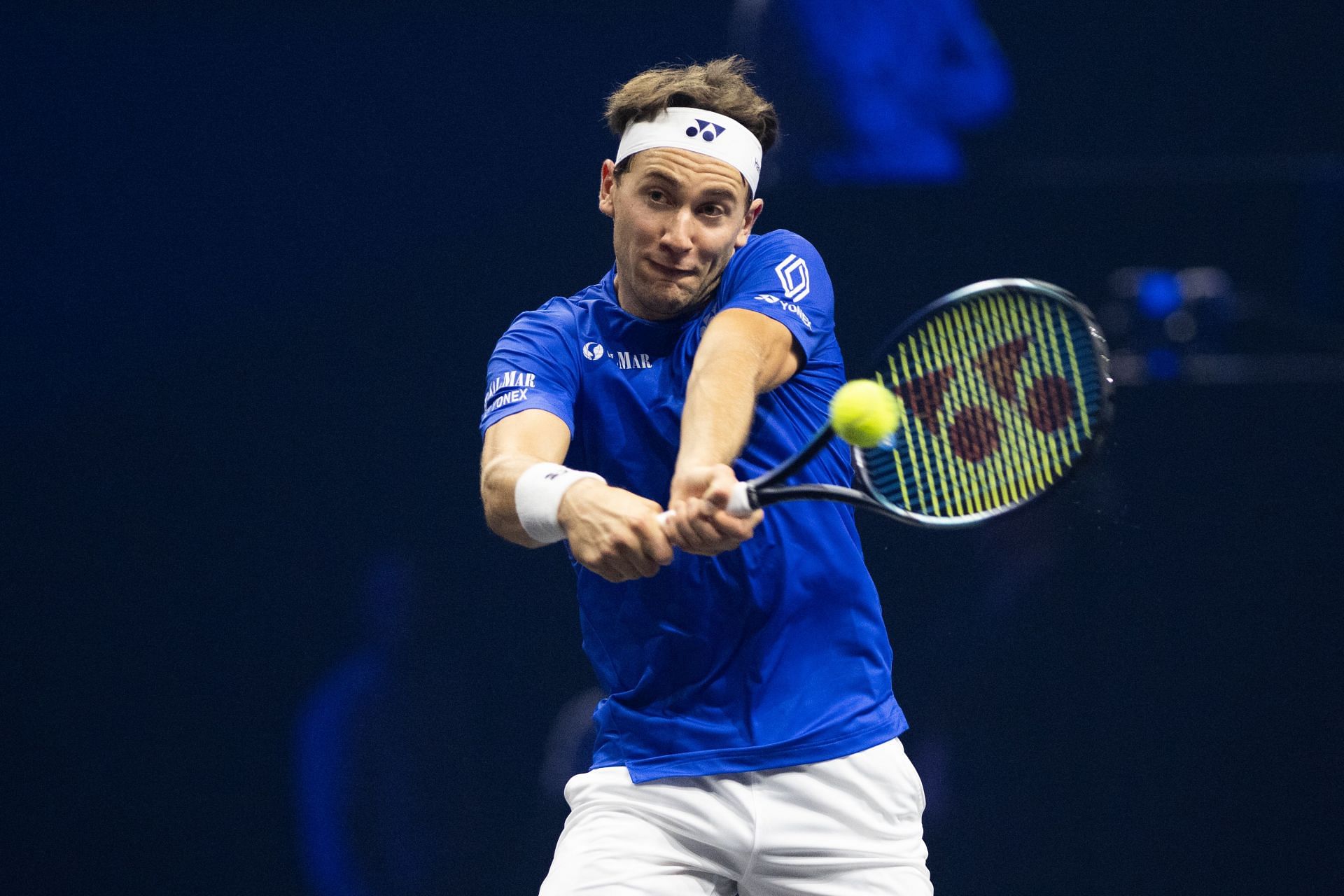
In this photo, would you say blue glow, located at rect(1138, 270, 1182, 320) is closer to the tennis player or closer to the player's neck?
the tennis player

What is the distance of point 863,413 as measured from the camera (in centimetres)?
151

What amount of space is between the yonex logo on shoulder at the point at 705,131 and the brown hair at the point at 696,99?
1.4 inches

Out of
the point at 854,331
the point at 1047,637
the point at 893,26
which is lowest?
the point at 1047,637

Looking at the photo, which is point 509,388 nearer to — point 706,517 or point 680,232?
point 680,232

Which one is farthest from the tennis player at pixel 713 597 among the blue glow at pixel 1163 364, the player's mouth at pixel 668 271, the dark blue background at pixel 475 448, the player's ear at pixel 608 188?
the blue glow at pixel 1163 364

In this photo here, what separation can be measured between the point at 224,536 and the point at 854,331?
151 cm

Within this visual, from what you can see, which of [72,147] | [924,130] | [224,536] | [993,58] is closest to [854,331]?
[924,130]

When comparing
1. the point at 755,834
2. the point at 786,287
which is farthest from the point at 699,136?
the point at 755,834

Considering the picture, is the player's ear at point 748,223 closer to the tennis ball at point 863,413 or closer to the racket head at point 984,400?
the racket head at point 984,400

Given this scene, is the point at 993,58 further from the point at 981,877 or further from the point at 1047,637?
the point at 981,877

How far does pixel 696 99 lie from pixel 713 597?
70cm

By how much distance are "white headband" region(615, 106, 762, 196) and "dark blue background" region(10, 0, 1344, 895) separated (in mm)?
1164

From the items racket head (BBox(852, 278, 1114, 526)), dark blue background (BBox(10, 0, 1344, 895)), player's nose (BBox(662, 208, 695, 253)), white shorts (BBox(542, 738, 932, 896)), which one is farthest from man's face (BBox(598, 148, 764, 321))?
dark blue background (BBox(10, 0, 1344, 895))

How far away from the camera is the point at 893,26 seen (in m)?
3.14
